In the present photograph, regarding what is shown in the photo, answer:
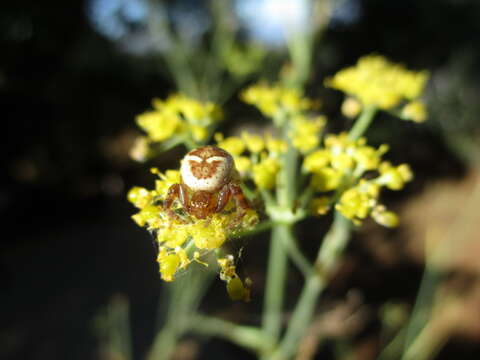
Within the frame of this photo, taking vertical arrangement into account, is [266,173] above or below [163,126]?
below

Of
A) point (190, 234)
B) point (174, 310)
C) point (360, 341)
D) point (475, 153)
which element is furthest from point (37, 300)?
point (475, 153)

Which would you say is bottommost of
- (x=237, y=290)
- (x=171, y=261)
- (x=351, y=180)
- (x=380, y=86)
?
(x=237, y=290)

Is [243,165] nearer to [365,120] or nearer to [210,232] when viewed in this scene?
[210,232]

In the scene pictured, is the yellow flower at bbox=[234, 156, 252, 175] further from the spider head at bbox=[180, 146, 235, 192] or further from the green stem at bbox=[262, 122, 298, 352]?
the spider head at bbox=[180, 146, 235, 192]

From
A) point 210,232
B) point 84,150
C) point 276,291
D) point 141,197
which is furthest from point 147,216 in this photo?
point 84,150

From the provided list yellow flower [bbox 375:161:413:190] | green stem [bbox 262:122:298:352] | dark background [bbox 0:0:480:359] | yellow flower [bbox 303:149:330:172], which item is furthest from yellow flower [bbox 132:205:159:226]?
dark background [bbox 0:0:480:359]

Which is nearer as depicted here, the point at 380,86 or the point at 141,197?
the point at 141,197
